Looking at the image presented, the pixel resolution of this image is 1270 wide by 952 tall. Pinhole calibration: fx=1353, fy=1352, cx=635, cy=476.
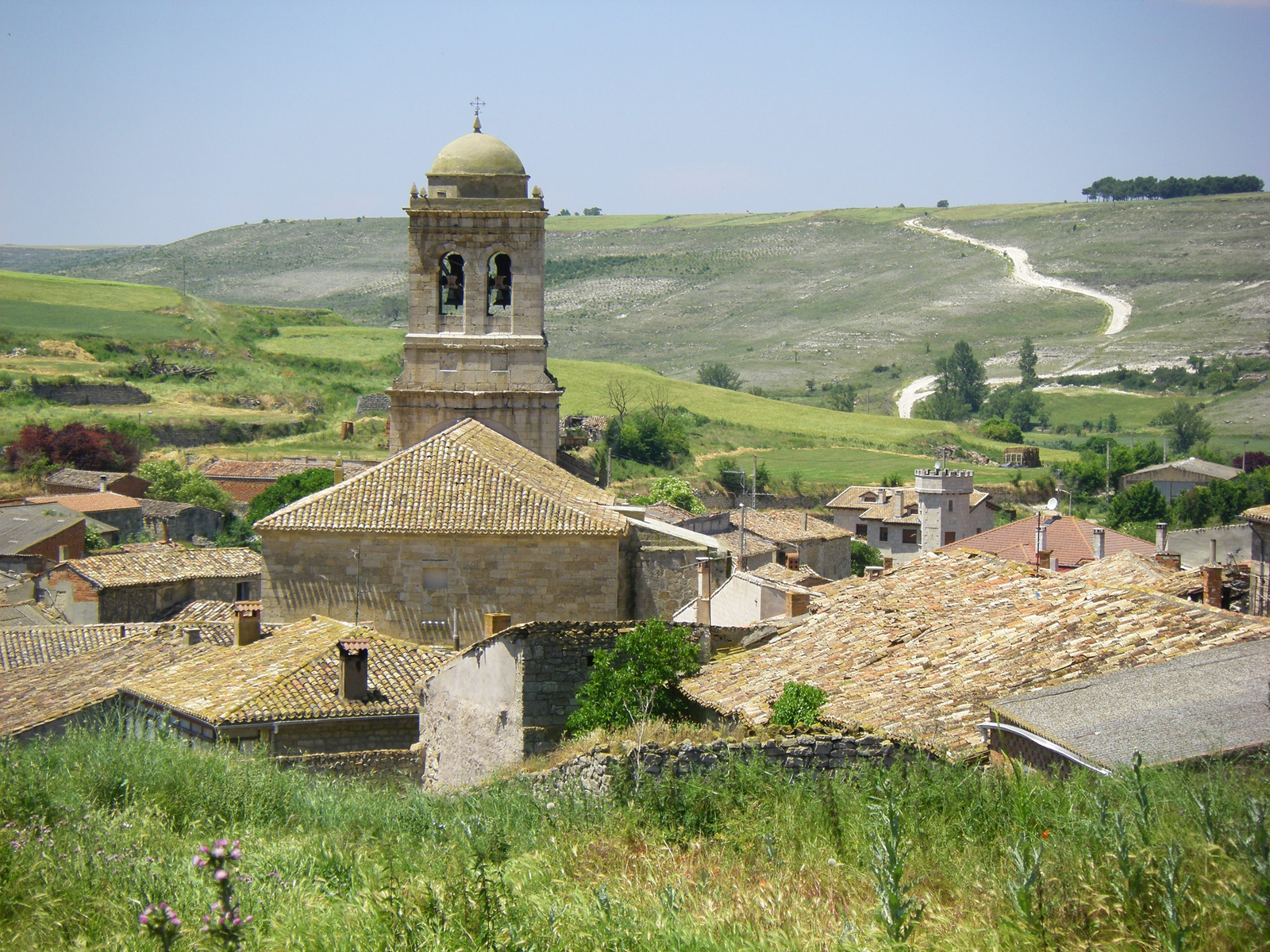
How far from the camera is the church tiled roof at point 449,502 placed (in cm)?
1844

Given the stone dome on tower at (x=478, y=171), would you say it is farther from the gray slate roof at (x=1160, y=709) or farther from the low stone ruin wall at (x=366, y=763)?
the gray slate roof at (x=1160, y=709)

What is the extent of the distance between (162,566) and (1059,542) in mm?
25158

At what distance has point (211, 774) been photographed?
10211 millimetres

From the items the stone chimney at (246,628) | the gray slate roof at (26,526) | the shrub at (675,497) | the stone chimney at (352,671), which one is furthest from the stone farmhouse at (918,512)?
the stone chimney at (352,671)

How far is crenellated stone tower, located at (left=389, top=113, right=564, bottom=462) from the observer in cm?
2373

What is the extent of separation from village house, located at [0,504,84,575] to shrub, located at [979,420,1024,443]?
241ft

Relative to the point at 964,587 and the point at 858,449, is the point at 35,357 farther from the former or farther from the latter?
the point at 964,587

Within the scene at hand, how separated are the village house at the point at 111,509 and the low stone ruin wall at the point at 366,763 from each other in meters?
35.8

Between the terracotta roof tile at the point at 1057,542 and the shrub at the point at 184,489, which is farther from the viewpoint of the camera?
the shrub at the point at 184,489

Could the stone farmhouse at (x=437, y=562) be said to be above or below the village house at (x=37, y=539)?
above

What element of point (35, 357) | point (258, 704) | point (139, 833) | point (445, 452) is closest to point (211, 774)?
point (139, 833)

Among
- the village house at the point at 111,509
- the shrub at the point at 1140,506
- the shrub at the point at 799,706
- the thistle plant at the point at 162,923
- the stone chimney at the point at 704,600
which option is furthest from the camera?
the shrub at the point at 1140,506

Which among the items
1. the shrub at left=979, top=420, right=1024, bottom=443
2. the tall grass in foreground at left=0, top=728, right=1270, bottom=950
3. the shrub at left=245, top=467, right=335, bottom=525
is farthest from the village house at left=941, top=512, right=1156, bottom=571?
the shrub at left=979, top=420, right=1024, bottom=443

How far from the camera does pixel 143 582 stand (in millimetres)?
31062
